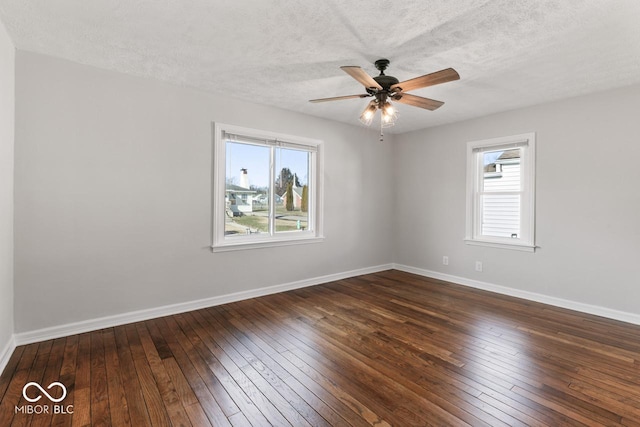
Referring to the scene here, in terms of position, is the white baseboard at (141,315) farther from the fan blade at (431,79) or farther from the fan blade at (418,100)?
the fan blade at (431,79)

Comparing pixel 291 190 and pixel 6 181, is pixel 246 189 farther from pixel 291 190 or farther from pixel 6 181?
pixel 6 181

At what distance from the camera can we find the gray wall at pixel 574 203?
330 centimetres

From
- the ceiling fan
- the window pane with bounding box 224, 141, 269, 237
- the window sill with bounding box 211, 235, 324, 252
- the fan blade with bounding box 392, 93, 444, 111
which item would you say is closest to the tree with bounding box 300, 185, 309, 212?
the window sill with bounding box 211, 235, 324, 252

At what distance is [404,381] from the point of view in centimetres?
214

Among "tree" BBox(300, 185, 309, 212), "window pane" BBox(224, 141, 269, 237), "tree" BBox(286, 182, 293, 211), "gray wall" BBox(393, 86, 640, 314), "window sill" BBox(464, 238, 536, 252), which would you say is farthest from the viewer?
"tree" BBox(300, 185, 309, 212)

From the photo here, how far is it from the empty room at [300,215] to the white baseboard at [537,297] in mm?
33

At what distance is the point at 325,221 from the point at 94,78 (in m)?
3.16

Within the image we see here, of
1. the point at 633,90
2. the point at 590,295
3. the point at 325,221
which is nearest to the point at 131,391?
the point at 325,221

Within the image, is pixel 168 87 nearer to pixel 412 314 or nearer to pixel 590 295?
pixel 412 314

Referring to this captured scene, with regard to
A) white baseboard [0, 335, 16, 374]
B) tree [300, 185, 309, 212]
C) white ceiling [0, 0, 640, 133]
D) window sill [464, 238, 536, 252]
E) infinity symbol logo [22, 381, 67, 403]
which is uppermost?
white ceiling [0, 0, 640, 133]

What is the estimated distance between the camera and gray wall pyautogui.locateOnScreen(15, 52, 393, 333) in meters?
2.68

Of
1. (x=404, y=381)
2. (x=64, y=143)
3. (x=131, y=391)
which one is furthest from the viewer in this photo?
(x=64, y=143)

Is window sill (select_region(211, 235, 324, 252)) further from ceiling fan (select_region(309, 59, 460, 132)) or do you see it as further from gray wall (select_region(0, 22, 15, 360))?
ceiling fan (select_region(309, 59, 460, 132))

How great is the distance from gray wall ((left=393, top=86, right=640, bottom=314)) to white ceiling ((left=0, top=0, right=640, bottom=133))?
39 centimetres
